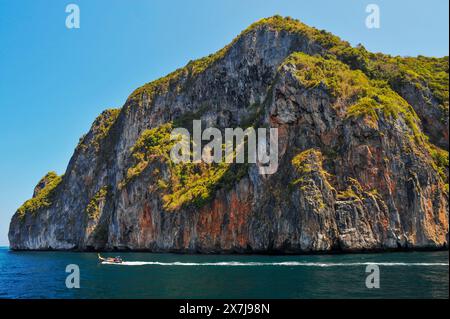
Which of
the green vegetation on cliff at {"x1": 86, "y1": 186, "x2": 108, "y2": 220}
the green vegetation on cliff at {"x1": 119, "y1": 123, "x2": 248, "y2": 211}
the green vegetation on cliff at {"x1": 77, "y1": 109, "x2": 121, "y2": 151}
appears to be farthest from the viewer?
the green vegetation on cliff at {"x1": 77, "y1": 109, "x2": 121, "y2": 151}

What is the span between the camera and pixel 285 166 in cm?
10125

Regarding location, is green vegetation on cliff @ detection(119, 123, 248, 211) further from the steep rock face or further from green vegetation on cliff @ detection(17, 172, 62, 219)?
green vegetation on cliff @ detection(17, 172, 62, 219)

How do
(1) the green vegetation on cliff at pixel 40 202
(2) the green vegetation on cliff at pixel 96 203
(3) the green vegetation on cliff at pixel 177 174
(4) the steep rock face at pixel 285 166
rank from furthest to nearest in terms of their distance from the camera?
(1) the green vegetation on cliff at pixel 40 202
(2) the green vegetation on cliff at pixel 96 203
(3) the green vegetation on cliff at pixel 177 174
(4) the steep rock face at pixel 285 166

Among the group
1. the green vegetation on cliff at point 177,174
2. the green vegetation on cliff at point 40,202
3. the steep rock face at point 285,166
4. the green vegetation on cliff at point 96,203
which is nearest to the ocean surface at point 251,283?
the steep rock face at point 285,166

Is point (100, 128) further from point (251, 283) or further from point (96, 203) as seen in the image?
point (251, 283)

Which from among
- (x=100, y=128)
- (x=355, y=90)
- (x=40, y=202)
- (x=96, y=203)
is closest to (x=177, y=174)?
(x=96, y=203)

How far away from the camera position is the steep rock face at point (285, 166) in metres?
90.3

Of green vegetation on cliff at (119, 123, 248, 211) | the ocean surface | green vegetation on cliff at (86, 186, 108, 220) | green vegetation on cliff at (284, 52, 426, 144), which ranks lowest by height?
the ocean surface

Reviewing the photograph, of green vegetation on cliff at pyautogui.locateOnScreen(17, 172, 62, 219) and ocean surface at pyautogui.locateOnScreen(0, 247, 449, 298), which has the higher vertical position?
green vegetation on cliff at pyautogui.locateOnScreen(17, 172, 62, 219)

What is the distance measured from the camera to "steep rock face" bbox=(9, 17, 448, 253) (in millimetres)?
90312

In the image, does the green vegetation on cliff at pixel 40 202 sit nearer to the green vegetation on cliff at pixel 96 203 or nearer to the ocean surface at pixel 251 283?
the green vegetation on cliff at pixel 96 203

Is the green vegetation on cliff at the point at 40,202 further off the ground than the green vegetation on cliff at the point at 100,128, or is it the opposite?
the green vegetation on cliff at the point at 100,128

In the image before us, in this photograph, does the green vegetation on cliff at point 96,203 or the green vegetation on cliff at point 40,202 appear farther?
the green vegetation on cliff at point 40,202

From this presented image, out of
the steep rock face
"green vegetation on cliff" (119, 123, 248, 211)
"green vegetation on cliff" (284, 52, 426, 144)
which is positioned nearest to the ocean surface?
the steep rock face
